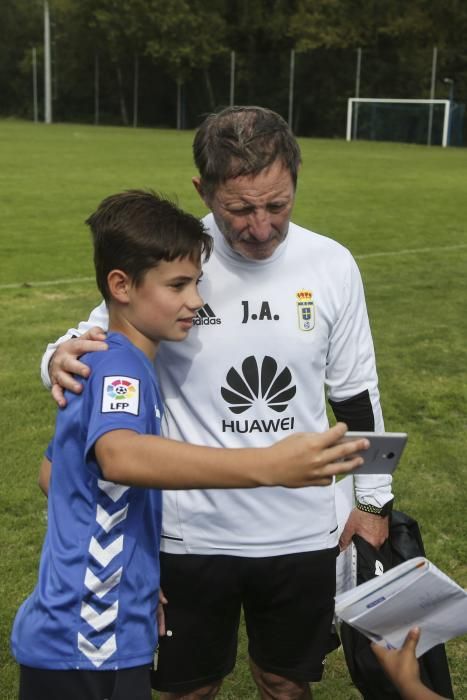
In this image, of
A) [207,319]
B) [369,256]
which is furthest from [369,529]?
[369,256]

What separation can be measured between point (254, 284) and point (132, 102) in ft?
193

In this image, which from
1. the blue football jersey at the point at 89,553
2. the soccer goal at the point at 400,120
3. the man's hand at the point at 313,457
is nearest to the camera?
the man's hand at the point at 313,457

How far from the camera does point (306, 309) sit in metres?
2.72

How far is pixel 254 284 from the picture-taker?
8.92 feet

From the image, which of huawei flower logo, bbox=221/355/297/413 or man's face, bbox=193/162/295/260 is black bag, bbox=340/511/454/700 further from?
man's face, bbox=193/162/295/260

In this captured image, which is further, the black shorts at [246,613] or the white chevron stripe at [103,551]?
the black shorts at [246,613]

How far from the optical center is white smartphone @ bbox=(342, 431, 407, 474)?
6.11 feet

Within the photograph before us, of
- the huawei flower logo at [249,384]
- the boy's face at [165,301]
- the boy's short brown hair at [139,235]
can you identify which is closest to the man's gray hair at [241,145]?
the boy's short brown hair at [139,235]

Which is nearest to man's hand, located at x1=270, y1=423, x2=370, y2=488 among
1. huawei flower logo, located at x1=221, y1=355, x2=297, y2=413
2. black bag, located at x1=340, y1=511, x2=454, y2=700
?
huawei flower logo, located at x1=221, y1=355, x2=297, y2=413

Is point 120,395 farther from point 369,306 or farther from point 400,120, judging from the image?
point 400,120

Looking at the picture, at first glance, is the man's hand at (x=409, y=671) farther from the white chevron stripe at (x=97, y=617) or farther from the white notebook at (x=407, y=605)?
the white chevron stripe at (x=97, y=617)

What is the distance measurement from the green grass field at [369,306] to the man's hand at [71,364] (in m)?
0.82

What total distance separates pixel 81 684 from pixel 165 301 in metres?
0.99

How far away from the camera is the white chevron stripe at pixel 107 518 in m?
2.15
